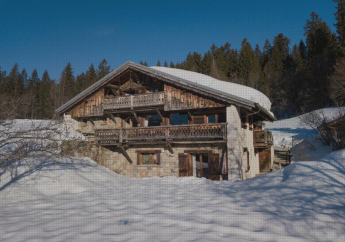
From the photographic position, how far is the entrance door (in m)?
14.4

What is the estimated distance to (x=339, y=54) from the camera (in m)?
38.5

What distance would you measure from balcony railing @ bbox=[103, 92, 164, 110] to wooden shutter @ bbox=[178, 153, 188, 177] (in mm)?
3684

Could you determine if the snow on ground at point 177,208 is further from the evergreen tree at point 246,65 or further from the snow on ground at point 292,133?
the evergreen tree at point 246,65

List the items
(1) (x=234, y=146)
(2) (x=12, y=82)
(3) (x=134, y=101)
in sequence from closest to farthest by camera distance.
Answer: (1) (x=234, y=146)
(3) (x=134, y=101)
(2) (x=12, y=82)

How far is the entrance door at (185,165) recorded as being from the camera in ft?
47.2

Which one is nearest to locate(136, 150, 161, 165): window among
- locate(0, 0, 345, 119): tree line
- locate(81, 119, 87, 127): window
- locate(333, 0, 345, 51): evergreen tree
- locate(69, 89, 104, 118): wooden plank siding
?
locate(69, 89, 104, 118): wooden plank siding

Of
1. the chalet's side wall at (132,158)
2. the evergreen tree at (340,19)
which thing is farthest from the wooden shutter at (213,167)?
the evergreen tree at (340,19)

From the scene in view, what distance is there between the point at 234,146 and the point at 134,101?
287 inches

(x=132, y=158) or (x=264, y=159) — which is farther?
(x=264, y=159)

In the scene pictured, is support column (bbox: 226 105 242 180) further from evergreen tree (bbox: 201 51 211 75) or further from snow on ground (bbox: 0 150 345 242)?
evergreen tree (bbox: 201 51 211 75)

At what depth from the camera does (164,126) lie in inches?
572

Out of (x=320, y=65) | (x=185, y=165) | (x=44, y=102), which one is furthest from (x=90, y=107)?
(x=320, y=65)

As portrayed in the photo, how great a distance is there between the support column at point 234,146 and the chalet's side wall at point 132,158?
862 mm

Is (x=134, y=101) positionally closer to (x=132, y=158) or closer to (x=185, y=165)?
(x=132, y=158)
